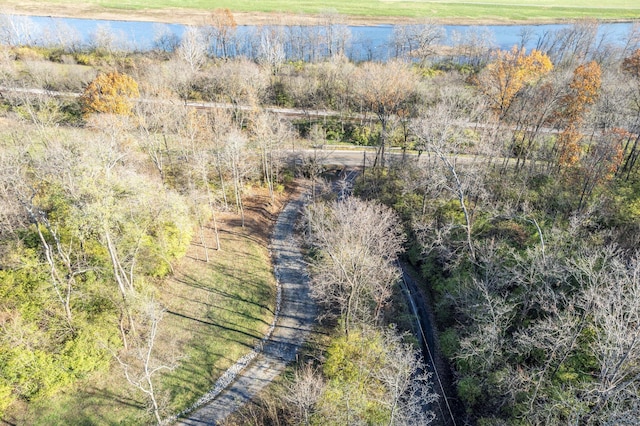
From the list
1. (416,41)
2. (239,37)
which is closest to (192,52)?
(239,37)

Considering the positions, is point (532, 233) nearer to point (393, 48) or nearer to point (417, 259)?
point (417, 259)

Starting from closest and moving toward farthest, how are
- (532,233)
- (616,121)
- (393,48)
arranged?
(532,233) < (616,121) < (393,48)

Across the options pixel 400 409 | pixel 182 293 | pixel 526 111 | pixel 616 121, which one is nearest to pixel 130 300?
pixel 182 293

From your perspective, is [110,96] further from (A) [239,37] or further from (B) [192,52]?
(A) [239,37]

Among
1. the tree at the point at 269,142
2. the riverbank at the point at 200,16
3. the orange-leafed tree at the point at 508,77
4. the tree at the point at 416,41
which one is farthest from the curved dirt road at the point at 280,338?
the riverbank at the point at 200,16

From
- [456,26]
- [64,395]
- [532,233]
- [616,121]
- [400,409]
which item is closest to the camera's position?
[400,409]
